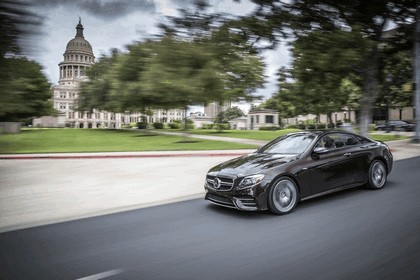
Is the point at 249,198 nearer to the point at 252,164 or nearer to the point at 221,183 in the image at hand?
the point at 221,183

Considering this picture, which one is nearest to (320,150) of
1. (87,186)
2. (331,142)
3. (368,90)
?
(331,142)

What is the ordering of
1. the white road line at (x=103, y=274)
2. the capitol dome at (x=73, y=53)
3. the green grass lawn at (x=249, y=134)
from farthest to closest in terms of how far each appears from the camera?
1. the green grass lawn at (x=249, y=134)
2. the white road line at (x=103, y=274)
3. the capitol dome at (x=73, y=53)

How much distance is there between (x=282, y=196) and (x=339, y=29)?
12546 millimetres

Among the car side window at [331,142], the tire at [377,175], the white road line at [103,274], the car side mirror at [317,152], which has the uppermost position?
the car side window at [331,142]

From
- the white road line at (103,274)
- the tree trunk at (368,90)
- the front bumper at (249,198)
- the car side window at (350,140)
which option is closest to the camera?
the white road line at (103,274)

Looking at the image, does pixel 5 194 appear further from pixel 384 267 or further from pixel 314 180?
pixel 384 267

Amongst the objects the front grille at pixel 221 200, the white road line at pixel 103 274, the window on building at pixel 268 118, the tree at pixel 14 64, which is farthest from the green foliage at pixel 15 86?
the window on building at pixel 268 118

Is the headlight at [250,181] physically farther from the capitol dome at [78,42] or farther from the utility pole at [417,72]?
the utility pole at [417,72]

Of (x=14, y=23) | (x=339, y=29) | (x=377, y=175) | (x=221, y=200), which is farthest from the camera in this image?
(x=339, y=29)

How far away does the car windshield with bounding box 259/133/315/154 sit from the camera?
22.4ft

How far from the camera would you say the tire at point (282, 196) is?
5836 millimetres

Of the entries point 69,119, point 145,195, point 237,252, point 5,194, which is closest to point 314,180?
point 237,252

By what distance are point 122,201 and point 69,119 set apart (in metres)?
136

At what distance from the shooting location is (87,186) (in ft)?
31.1
